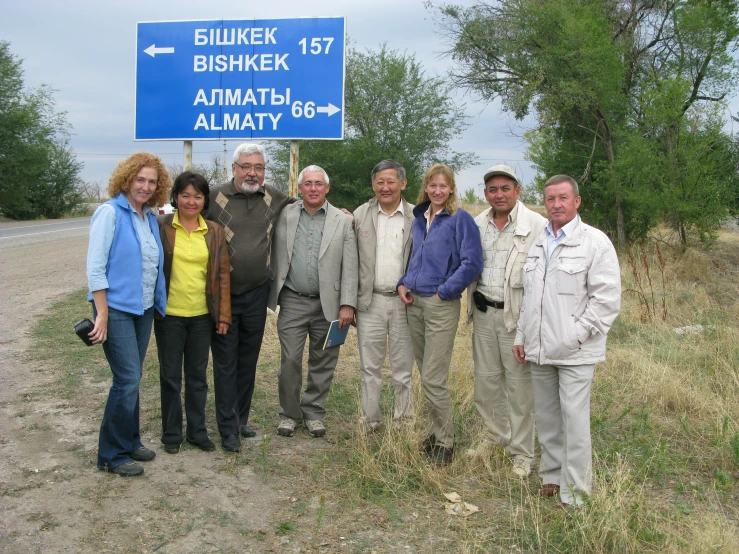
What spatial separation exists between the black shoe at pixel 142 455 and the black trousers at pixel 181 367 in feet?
0.65

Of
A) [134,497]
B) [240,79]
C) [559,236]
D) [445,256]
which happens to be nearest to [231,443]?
[134,497]

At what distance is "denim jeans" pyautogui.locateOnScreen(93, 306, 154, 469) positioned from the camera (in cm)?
401

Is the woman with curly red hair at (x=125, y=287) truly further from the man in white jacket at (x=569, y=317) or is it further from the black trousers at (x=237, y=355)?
the man in white jacket at (x=569, y=317)

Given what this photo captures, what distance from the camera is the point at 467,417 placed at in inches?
207

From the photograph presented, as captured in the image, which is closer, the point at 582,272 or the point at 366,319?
the point at 582,272

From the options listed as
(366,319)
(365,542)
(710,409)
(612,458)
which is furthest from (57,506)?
(710,409)

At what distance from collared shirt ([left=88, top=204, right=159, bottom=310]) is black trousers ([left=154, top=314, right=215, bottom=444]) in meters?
0.32

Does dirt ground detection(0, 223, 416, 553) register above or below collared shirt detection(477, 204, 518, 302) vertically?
below

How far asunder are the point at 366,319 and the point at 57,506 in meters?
2.29

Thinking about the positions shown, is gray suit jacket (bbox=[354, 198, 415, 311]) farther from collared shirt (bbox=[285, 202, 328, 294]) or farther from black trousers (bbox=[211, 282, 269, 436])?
black trousers (bbox=[211, 282, 269, 436])

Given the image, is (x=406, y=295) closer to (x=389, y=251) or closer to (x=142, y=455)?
(x=389, y=251)

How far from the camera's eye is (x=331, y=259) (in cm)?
492

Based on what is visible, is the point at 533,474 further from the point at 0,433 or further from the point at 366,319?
the point at 0,433

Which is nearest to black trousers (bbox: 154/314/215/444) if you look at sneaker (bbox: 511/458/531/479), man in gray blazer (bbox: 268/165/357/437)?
man in gray blazer (bbox: 268/165/357/437)
